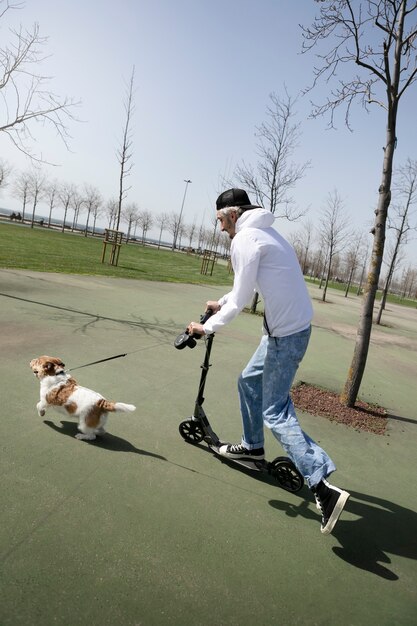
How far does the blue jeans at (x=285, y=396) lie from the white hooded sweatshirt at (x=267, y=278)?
14cm

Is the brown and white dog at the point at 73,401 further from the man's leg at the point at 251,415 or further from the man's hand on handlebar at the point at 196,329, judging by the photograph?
the man's leg at the point at 251,415

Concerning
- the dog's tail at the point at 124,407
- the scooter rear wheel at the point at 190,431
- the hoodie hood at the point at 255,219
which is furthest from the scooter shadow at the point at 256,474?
the hoodie hood at the point at 255,219

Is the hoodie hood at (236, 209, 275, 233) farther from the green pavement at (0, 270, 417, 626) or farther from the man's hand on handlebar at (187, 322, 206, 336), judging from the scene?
the green pavement at (0, 270, 417, 626)

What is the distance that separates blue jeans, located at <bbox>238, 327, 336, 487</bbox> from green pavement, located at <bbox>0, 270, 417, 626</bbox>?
50 centimetres

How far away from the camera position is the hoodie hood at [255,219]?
2922mm

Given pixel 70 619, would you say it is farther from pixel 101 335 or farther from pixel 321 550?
pixel 101 335

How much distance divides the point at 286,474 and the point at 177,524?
1.07m

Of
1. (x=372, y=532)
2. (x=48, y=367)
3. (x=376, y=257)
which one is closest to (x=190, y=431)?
(x=48, y=367)

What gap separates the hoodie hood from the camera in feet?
9.59

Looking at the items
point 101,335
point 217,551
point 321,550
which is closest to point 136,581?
point 217,551

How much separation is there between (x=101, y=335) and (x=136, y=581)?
5.18 meters

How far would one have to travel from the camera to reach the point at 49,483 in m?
2.81

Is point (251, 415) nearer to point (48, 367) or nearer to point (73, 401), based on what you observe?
point (73, 401)

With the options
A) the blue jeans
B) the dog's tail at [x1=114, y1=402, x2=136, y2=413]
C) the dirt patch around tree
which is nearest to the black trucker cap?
the blue jeans
